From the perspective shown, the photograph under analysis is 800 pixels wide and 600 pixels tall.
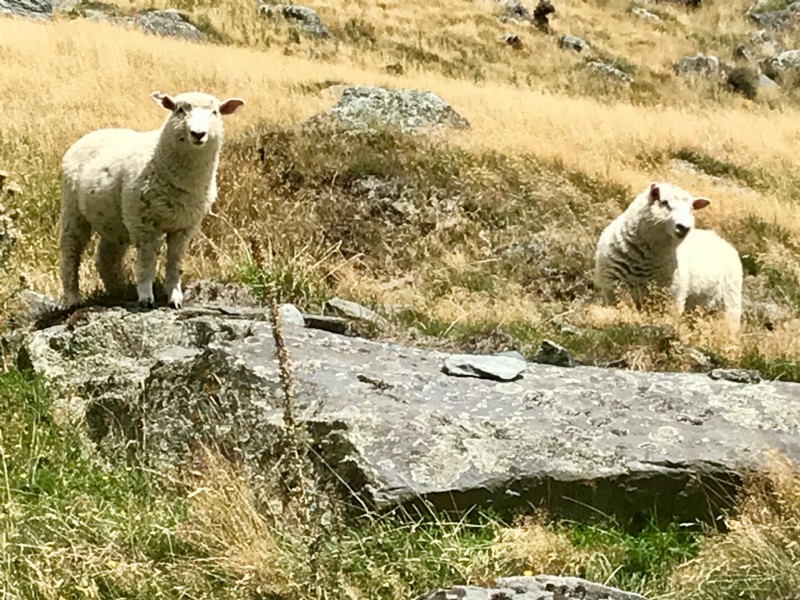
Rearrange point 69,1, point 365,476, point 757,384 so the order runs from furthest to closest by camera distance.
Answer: point 69,1
point 757,384
point 365,476

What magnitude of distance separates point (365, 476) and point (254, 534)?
652mm

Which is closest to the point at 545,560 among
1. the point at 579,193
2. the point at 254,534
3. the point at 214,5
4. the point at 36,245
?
the point at 254,534

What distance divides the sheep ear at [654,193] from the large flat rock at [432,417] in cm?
488

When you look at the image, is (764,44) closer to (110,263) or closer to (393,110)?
(393,110)

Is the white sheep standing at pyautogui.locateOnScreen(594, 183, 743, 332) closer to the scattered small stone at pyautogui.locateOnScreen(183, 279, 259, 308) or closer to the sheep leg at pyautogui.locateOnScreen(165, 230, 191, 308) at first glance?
the scattered small stone at pyautogui.locateOnScreen(183, 279, 259, 308)

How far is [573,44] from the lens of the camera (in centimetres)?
3875

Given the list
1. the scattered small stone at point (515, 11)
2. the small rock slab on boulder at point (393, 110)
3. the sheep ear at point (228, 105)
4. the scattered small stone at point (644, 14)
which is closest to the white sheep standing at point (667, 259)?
the sheep ear at point (228, 105)

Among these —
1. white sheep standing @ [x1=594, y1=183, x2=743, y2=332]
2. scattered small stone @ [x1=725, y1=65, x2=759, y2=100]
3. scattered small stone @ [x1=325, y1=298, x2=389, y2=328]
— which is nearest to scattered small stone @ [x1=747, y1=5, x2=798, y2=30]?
scattered small stone @ [x1=725, y1=65, x2=759, y2=100]

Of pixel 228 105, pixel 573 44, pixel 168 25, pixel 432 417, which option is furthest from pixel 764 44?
pixel 432 417

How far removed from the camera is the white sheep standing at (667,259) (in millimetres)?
10508

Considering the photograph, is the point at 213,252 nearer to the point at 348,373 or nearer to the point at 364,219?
the point at 364,219

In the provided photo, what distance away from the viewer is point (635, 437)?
5.27 metres

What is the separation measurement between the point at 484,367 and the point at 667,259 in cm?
539

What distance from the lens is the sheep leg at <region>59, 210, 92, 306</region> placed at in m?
8.48
